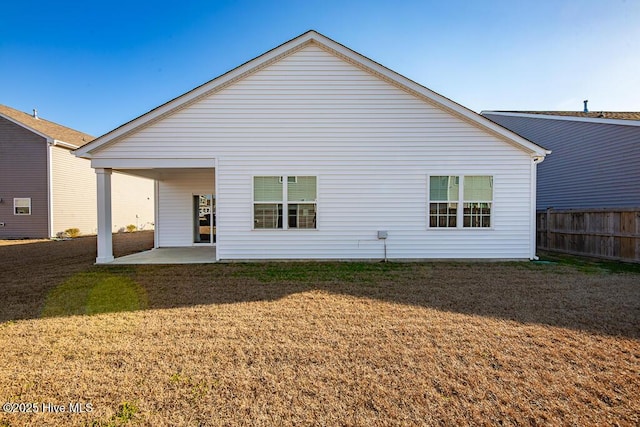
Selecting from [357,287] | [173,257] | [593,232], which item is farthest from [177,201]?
[593,232]

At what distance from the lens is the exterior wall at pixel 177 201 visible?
41.5 feet

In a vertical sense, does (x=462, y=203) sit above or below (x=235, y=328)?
above

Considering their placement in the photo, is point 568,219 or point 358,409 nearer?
point 358,409

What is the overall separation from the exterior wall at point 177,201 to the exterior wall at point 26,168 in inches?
378

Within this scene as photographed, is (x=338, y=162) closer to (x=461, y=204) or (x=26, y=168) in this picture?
(x=461, y=204)

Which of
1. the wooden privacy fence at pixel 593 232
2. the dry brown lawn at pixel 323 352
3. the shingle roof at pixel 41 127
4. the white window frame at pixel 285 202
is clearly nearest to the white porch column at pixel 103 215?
the dry brown lawn at pixel 323 352

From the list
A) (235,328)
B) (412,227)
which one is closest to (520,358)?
(235,328)

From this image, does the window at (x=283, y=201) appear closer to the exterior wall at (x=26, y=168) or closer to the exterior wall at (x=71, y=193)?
the exterior wall at (x=71, y=193)

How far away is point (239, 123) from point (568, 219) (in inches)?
501

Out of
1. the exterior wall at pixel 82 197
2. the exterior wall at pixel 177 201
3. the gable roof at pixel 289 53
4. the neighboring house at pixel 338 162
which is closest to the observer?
the gable roof at pixel 289 53

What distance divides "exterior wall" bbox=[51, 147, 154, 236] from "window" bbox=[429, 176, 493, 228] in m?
18.7

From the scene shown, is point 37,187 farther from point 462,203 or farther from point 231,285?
point 462,203

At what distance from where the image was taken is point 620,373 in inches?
125

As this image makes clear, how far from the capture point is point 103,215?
927cm
